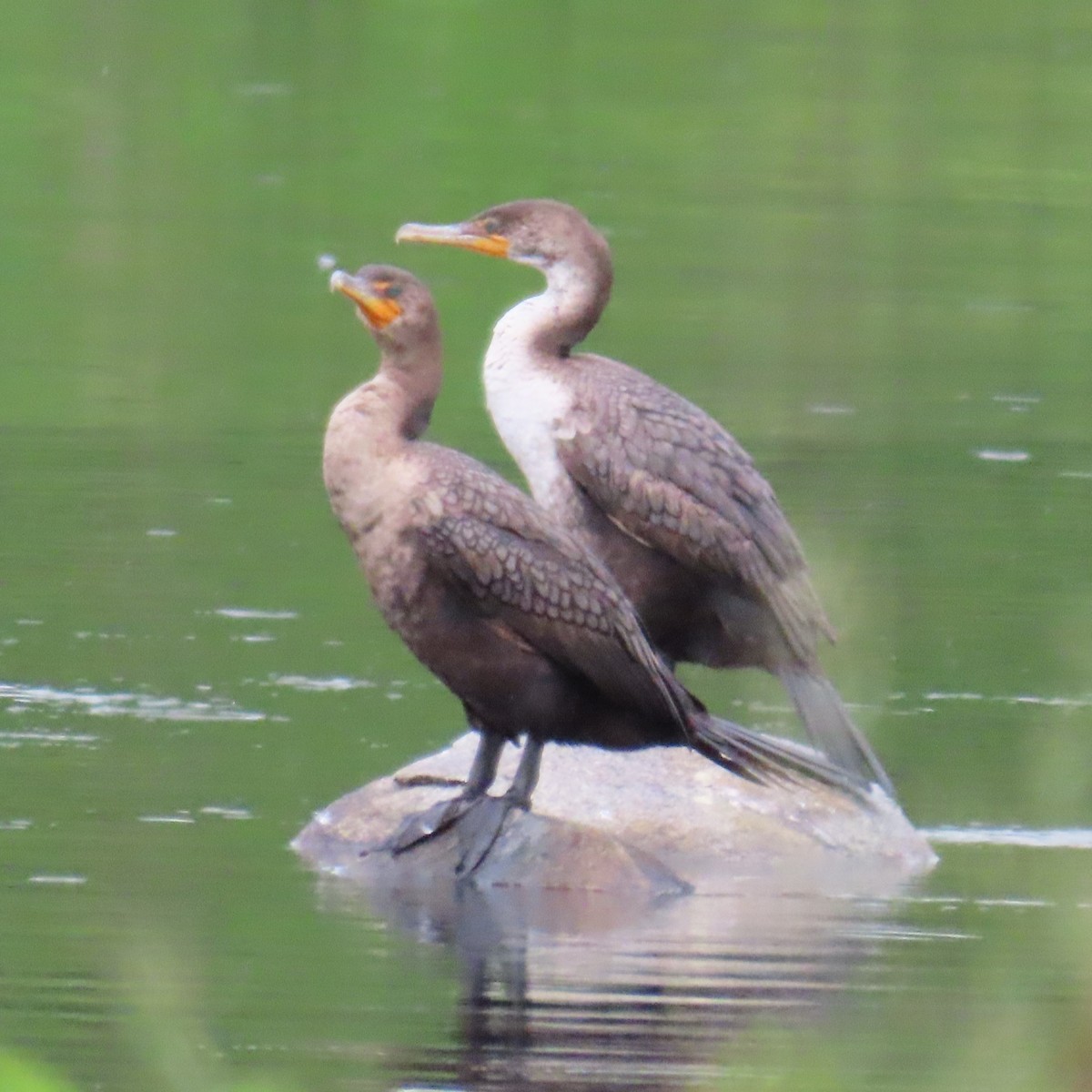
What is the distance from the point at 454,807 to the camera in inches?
280

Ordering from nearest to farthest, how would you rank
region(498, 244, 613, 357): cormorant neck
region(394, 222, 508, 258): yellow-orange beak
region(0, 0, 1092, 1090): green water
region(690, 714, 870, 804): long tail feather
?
region(0, 0, 1092, 1090): green water
region(690, 714, 870, 804): long tail feather
region(498, 244, 613, 357): cormorant neck
region(394, 222, 508, 258): yellow-orange beak

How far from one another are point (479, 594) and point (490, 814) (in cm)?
49

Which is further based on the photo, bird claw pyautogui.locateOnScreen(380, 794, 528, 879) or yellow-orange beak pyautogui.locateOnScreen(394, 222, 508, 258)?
yellow-orange beak pyautogui.locateOnScreen(394, 222, 508, 258)

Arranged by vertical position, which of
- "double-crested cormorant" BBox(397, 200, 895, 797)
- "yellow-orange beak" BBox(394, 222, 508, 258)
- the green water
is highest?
"yellow-orange beak" BBox(394, 222, 508, 258)

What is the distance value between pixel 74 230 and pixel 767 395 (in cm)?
481

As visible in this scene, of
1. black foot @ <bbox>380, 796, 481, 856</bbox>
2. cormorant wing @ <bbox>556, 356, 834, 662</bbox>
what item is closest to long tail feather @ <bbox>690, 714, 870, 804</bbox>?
cormorant wing @ <bbox>556, 356, 834, 662</bbox>

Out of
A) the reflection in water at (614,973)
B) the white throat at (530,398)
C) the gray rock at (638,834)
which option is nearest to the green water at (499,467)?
the reflection in water at (614,973)

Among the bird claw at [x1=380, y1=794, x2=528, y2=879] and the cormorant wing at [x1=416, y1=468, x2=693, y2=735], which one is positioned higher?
the cormorant wing at [x1=416, y1=468, x2=693, y2=735]

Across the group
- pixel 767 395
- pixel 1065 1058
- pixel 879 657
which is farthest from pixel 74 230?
pixel 1065 1058

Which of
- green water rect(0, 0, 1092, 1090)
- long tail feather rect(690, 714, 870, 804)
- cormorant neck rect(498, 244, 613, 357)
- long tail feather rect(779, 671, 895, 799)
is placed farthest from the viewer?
cormorant neck rect(498, 244, 613, 357)

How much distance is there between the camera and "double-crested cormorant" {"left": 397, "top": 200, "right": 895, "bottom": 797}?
7711 millimetres

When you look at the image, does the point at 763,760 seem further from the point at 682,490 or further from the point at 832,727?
the point at 682,490

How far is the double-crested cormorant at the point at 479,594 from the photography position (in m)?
6.85

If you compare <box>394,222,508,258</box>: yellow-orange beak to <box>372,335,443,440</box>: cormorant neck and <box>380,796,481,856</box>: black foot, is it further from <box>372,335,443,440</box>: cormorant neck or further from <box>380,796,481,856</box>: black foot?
<box>380,796,481,856</box>: black foot
